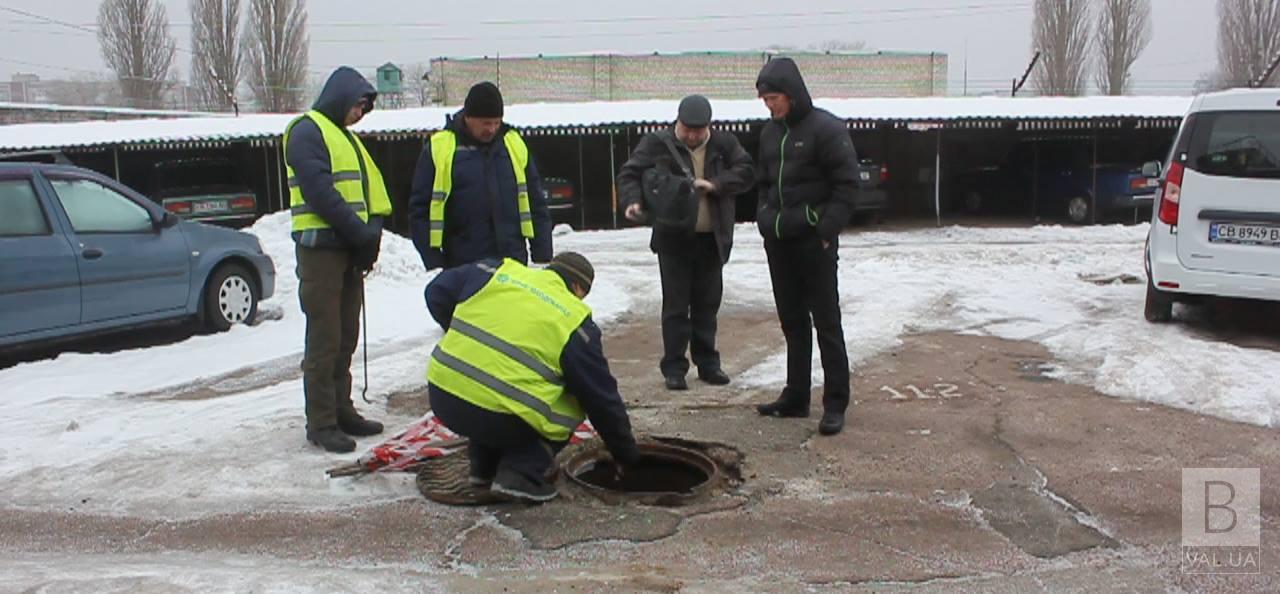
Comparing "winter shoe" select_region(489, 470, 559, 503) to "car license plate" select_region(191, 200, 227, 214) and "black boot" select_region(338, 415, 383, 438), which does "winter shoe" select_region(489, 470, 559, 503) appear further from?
"car license plate" select_region(191, 200, 227, 214)

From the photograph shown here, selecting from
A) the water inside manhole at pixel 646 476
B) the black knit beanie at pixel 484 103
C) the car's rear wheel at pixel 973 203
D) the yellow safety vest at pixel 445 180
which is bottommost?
the water inside manhole at pixel 646 476

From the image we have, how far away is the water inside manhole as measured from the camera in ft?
16.3

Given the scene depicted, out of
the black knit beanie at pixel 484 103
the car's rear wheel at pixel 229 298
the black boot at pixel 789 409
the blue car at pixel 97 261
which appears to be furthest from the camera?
the car's rear wheel at pixel 229 298

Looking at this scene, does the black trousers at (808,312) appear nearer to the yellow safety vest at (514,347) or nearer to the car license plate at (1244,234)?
the yellow safety vest at (514,347)

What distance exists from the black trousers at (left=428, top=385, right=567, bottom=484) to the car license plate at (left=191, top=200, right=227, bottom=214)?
1591 centimetres

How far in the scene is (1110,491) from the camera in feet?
15.1

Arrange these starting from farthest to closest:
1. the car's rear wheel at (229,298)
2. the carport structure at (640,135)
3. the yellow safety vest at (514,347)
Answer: the carport structure at (640,135), the car's rear wheel at (229,298), the yellow safety vest at (514,347)

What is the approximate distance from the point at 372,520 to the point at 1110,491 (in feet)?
10.5

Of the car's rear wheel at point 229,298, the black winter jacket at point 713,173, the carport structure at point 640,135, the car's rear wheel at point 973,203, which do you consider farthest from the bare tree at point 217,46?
the black winter jacket at point 713,173

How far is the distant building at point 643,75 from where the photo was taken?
41531 mm

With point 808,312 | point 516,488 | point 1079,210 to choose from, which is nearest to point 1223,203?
point 808,312

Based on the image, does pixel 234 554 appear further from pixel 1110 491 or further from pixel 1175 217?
pixel 1175 217

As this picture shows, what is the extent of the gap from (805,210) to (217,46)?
39.7 meters

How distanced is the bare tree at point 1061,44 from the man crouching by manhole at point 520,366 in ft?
143
